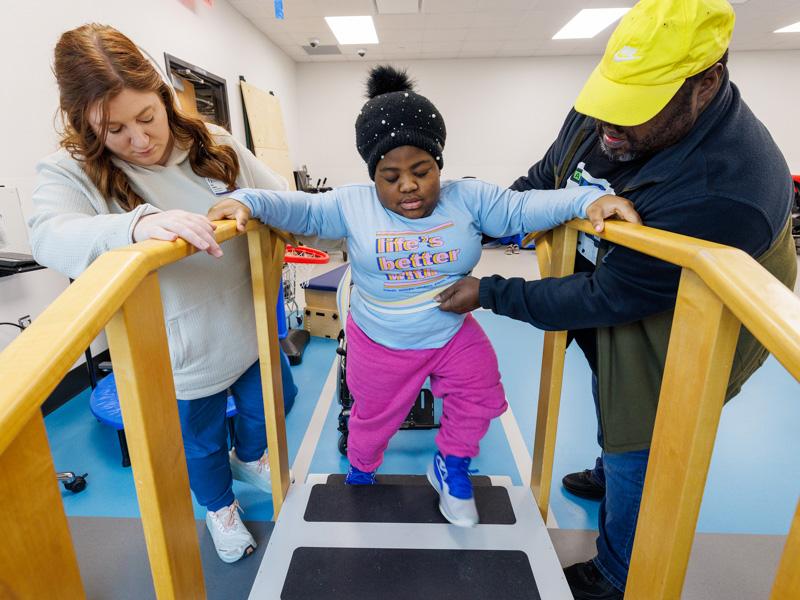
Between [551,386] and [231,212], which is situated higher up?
[231,212]

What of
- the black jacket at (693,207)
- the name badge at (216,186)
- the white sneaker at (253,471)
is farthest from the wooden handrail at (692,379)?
the white sneaker at (253,471)

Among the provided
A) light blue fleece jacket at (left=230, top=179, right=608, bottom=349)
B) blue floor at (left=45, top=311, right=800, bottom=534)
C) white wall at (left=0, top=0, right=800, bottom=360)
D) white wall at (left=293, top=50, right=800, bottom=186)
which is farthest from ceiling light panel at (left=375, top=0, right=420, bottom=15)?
light blue fleece jacket at (left=230, top=179, right=608, bottom=349)

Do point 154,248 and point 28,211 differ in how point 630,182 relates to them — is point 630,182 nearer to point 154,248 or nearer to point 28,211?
point 154,248

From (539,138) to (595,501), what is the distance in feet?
26.5

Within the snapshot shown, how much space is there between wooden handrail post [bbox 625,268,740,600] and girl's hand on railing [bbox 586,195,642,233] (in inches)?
9.4

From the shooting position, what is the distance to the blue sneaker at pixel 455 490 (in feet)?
4.32

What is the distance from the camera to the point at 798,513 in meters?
0.49

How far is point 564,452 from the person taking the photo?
2.27 meters

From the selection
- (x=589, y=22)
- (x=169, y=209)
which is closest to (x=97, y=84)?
(x=169, y=209)

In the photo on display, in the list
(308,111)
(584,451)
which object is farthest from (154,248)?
(308,111)

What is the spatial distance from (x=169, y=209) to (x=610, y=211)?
1.12m

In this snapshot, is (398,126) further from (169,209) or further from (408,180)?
(169,209)

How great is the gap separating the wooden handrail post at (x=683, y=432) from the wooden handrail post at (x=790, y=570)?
20 centimetres

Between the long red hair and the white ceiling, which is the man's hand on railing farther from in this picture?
the white ceiling
